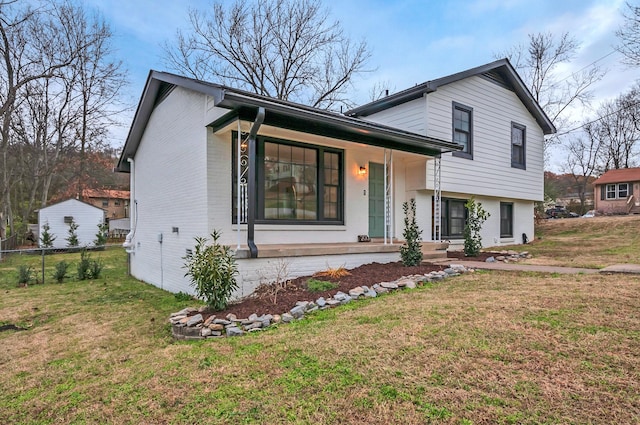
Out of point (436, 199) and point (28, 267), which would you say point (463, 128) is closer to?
point (436, 199)

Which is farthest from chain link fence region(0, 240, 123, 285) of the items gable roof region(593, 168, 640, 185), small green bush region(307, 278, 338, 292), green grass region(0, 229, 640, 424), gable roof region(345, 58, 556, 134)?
gable roof region(593, 168, 640, 185)

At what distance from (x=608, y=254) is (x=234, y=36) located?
58.5ft

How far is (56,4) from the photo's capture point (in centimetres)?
1627

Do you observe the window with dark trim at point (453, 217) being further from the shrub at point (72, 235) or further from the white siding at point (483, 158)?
the shrub at point (72, 235)

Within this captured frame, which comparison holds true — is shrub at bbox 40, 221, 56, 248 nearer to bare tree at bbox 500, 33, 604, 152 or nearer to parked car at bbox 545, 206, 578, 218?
bare tree at bbox 500, 33, 604, 152

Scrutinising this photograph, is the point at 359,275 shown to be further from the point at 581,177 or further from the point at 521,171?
the point at 581,177

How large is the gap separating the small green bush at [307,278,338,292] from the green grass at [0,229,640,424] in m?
0.77

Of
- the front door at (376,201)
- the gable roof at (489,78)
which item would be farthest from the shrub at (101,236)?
the front door at (376,201)

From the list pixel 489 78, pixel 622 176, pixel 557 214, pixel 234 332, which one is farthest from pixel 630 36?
pixel 557 214

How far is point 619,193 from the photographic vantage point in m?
25.1

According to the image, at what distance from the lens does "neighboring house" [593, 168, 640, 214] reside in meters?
23.9

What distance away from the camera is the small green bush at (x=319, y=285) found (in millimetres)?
5766

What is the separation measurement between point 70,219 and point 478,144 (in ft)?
69.2

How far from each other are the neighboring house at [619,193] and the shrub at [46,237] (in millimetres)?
34116
